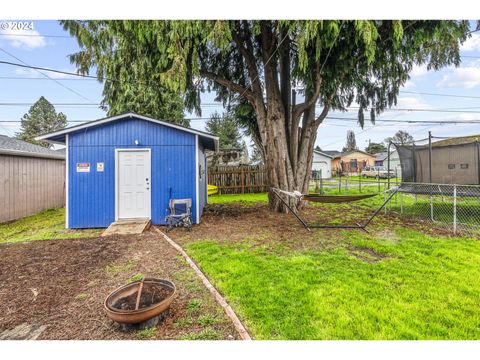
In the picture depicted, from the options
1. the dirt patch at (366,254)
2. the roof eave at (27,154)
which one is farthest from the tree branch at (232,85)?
the roof eave at (27,154)

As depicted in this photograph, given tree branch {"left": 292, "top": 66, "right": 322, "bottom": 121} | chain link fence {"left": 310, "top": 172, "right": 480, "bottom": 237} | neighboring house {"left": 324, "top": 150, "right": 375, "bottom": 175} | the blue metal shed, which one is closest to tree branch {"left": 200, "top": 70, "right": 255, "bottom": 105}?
tree branch {"left": 292, "top": 66, "right": 322, "bottom": 121}

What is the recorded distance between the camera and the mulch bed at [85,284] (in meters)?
2.10

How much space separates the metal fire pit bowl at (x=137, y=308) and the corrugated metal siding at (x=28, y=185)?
743cm

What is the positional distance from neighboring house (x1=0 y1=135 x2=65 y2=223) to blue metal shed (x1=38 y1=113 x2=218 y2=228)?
2125 mm

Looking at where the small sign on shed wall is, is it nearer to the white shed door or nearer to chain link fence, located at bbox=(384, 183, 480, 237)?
the white shed door

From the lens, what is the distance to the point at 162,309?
2131 millimetres

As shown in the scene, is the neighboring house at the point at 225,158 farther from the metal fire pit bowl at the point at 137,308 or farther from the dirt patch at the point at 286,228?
the metal fire pit bowl at the point at 137,308

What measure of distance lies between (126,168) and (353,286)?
19.2 feet

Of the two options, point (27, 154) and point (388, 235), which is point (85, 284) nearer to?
point (388, 235)

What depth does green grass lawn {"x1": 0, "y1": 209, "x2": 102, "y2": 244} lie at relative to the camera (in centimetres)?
541

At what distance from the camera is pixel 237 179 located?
1358 centimetres

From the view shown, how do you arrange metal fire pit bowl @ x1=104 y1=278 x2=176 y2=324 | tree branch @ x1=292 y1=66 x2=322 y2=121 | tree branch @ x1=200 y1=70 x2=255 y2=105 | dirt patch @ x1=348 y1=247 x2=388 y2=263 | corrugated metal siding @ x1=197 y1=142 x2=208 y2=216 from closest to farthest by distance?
metal fire pit bowl @ x1=104 y1=278 x2=176 y2=324 < dirt patch @ x1=348 y1=247 x2=388 y2=263 < tree branch @ x1=292 y1=66 x2=322 y2=121 < corrugated metal siding @ x1=197 y1=142 x2=208 y2=216 < tree branch @ x1=200 y1=70 x2=255 y2=105

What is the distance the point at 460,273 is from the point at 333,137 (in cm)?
5236

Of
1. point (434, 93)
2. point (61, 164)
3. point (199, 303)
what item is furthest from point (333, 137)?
point (199, 303)
